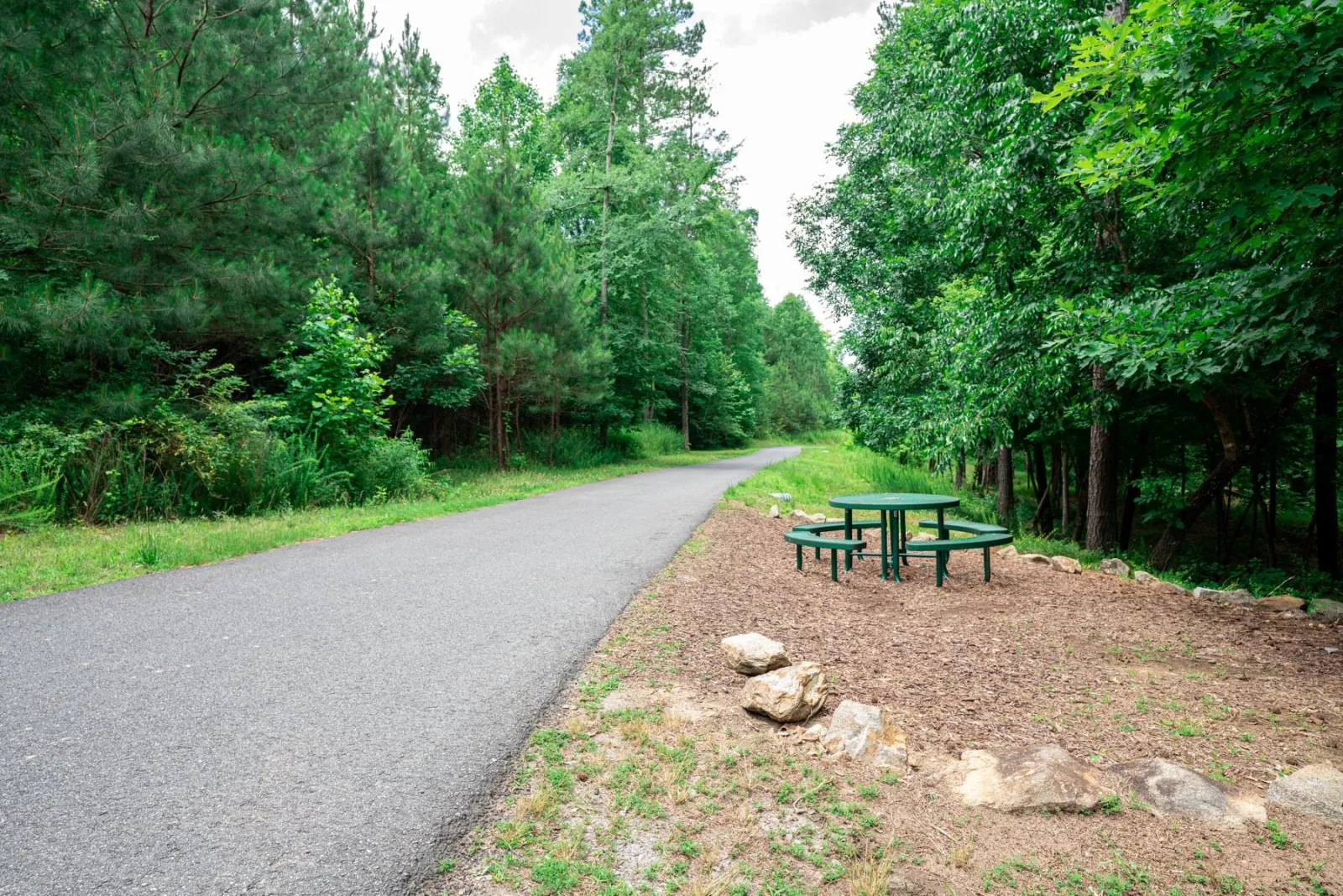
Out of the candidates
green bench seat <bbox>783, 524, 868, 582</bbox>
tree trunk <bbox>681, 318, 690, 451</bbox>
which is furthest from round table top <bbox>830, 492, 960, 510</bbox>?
tree trunk <bbox>681, 318, 690, 451</bbox>

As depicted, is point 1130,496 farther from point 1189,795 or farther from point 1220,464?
point 1189,795

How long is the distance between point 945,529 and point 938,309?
5.25 m

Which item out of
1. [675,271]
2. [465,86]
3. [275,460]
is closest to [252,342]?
[275,460]

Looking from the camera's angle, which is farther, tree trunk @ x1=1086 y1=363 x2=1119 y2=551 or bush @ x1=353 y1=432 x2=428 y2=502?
bush @ x1=353 y1=432 x2=428 y2=502

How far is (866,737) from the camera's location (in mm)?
2916

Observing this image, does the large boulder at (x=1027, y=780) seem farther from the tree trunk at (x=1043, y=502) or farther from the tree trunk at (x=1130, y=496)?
the tree trunk at (x=1043, y=502)

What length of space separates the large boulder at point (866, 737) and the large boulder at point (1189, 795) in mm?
847

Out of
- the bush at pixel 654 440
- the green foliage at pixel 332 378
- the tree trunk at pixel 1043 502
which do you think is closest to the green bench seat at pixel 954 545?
the tree trunk at pixel 1043 502

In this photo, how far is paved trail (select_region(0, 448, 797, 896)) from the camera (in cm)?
206

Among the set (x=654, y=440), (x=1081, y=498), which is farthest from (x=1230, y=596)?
(x=654, y=440)

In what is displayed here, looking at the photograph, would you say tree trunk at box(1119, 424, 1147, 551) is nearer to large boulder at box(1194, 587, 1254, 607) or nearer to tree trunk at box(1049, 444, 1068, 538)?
tree trunk at box(1049, 444, 1068, 538)

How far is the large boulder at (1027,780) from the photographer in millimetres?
2482

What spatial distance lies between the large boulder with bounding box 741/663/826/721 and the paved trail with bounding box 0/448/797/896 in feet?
3.29

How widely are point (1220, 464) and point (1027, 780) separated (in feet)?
24.3
